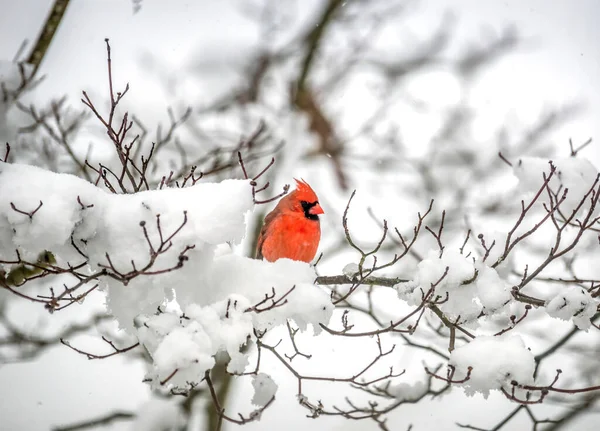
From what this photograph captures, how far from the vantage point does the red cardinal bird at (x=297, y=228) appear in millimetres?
4684

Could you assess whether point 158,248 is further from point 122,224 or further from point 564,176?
point 564,176

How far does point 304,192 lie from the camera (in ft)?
15.2

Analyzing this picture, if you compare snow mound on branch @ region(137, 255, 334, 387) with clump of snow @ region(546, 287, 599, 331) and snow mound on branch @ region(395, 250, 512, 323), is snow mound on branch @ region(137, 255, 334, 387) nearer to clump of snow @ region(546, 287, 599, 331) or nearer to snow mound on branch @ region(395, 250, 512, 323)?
snow mound on branch @ region(395, 250, 512, 323)

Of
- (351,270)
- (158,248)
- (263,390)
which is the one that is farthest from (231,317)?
(351,270)

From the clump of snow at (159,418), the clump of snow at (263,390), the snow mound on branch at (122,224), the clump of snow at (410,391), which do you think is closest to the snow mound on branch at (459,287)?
the clump of snow at (263,390)

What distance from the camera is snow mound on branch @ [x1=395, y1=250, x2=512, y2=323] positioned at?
109 inches

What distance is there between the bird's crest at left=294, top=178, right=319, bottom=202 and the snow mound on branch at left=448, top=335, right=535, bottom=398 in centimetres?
235

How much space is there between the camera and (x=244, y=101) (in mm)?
9500

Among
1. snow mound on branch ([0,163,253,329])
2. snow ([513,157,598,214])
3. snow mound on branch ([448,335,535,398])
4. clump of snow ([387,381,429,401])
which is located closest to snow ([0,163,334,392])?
snow mound on branch ([0,163,253,329])

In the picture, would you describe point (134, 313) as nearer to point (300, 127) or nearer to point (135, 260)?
Answer: point (135, 260)

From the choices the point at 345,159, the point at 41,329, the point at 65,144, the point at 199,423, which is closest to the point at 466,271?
the point at 65,144

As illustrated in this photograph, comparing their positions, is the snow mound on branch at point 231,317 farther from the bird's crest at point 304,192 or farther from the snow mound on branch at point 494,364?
the bird's crest at point 304,192

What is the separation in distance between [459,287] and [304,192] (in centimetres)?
208

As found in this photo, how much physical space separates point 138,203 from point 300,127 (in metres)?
7.90
